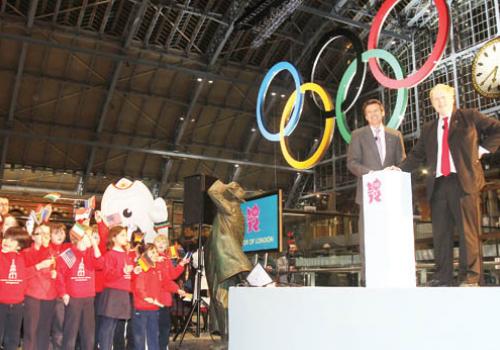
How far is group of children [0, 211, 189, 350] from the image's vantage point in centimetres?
498

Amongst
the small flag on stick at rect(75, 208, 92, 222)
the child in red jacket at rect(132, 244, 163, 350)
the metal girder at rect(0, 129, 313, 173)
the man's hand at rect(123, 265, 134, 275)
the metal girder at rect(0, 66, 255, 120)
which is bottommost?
the child in red jacket at rect(132, 244, 163, 350)

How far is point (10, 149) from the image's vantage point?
19.4m

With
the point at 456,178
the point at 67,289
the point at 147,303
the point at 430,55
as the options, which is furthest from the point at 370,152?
the point at 67,289

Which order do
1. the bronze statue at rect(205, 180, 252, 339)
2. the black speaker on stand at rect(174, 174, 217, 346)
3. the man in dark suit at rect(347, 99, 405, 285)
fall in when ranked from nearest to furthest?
1. the man in dark suit at rect(347, 99, 405, 285)
2. the bronze statue at rect(205, 180, 252, 339)
3. the black speaker on stand at rect(174, 174, 217, 346)

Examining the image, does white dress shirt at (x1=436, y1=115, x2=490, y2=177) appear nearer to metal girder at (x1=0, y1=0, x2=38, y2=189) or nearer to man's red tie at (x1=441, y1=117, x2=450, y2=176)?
man's red tie at (x1=441, y1=117, x2=450, y2=176)

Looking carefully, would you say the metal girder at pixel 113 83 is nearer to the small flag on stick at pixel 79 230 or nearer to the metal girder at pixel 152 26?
the metal girder at pixel 152 26

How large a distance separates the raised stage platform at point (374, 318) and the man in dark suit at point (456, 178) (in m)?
1.07

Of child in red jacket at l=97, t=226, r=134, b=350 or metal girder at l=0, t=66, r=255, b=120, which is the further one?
metal girder at l=0, t=66, r=255, b=120

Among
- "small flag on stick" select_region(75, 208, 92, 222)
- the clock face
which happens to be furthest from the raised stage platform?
the clock face

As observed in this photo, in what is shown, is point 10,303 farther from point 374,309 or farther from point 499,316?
point 499,316

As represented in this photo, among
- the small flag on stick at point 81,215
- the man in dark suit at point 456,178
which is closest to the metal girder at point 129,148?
the small flag on stick at point 81,215

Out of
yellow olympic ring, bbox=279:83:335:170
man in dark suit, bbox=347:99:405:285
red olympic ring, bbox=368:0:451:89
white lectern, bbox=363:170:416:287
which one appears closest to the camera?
white lectern, bbox=363:170:416:287

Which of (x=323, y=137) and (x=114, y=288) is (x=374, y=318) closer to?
(x=114, y=288)

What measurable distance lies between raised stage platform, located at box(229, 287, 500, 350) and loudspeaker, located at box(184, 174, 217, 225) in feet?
12.1
